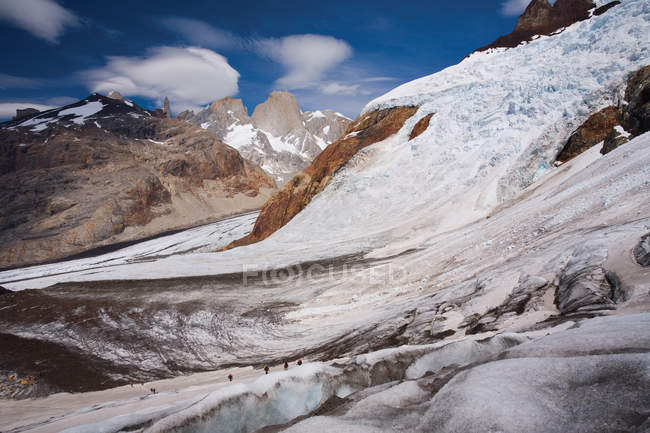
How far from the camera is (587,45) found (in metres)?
32.7

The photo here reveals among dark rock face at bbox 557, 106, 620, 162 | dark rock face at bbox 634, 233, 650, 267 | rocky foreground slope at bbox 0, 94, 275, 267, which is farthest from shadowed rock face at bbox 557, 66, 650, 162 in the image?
rocky foreground slope at bbox 0, 94, 275, 267

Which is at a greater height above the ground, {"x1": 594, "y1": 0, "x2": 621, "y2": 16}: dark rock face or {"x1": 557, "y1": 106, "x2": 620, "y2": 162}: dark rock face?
{"x1": 594, "y1": 0, "x2": 621, "y2": 16}: dark rock face

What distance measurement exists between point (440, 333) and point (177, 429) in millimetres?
8247

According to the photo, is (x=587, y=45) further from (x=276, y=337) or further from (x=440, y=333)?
(x=276, y=337)

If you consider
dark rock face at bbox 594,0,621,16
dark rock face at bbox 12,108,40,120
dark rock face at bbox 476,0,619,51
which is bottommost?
dark rock face at bbox 594,0,621,16

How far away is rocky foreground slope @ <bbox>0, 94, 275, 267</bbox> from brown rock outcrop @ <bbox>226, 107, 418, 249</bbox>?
79037 millimetres

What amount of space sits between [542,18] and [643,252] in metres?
82.1

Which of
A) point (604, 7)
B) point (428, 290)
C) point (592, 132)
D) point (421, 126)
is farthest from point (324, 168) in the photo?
point (604, 7)

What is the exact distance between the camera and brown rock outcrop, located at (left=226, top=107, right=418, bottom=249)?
45.0 meters

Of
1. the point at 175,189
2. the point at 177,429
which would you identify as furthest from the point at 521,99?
the point at 175,189

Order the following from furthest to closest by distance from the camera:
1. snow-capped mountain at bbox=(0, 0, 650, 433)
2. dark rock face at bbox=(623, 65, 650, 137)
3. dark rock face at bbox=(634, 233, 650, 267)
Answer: dark rock face at bbox=(623, 65, 650, 137), dark rock face at bbox=(634, 233, 650, 267), snow-capped mountain at bbox=(0, 0, 650, 433)

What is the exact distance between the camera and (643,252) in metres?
8.38

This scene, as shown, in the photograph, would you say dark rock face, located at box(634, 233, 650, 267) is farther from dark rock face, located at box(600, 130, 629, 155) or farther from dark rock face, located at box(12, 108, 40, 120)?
dark rock face, located at box(12, 108, 40, 120)

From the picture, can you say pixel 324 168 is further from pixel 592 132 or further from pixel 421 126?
pixel 592 132
